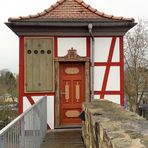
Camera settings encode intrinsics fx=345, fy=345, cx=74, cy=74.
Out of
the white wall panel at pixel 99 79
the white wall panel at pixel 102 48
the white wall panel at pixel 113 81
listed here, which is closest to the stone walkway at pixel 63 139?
the white wall panel at pixel 99 79

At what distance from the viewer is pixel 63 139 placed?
957 cm

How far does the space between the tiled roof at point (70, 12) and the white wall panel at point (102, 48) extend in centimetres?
82

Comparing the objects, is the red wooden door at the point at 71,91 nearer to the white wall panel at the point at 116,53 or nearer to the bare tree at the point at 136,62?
the white wall panel at the point at 116,53

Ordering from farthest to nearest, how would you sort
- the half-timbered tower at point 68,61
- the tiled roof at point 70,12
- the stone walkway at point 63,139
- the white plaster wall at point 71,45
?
the tiled roof at point 70,12 → the white plaster wall at point 71,45 → the half-timbered tower at point 68,61 → the stone walkway at point 63,139

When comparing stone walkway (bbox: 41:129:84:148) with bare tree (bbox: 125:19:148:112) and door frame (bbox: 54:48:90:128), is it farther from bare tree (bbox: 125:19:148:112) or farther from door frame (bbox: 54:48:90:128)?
bare tree (bbox: 125:19:148:112)

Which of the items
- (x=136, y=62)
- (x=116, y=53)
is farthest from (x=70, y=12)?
(x=136, y=62)

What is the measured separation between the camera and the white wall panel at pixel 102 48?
11602mm

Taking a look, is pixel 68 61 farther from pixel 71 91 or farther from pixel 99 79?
pixel 99 79

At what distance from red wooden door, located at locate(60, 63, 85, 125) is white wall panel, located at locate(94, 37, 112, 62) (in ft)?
2.06

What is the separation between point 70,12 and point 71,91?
110 inches

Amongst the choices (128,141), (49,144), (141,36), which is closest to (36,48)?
(49,144)

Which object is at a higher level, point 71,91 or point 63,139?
point 71,91

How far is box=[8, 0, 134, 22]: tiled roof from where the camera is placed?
461 inches

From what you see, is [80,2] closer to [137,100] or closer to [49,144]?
[49,144]
